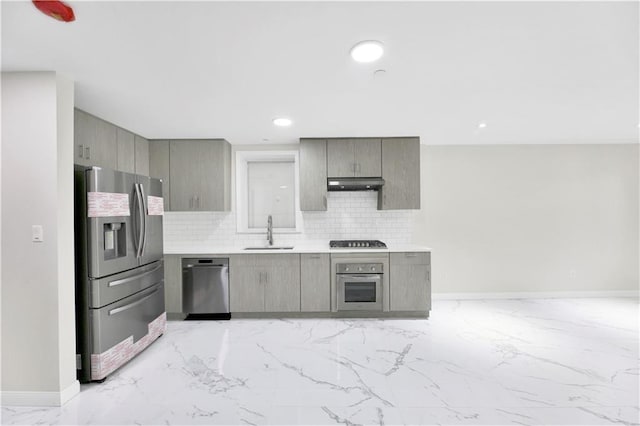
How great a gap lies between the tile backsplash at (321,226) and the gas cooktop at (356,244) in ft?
0.70

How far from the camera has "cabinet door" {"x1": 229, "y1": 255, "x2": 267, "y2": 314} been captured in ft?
11.6

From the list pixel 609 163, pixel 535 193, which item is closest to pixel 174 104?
pixel 535 193

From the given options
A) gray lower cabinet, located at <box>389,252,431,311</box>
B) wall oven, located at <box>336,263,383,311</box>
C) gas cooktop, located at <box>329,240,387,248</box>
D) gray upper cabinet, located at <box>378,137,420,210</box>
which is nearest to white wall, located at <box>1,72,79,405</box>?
wall oven, located at <box>336,263,383,311</box>

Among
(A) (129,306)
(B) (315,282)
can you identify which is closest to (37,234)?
(A) (129,306)

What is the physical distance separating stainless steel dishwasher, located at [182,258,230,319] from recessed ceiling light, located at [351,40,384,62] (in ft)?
9.15

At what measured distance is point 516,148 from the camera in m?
4.29

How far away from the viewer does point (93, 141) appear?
2803 millimetres

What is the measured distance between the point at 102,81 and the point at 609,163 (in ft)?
20.8

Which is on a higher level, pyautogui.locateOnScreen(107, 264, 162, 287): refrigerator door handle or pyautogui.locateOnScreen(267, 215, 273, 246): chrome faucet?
pyautogui.locateOnScreen(267, 215, 273, 246): chrome faucet

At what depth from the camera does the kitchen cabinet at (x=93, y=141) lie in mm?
2622

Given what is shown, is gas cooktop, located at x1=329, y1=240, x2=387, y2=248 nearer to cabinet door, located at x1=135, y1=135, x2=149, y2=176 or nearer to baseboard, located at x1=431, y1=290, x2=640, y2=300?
baseboard, located at x1=431, y1=290, x2=640, y2=300

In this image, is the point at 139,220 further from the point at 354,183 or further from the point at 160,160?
the point at 354,183

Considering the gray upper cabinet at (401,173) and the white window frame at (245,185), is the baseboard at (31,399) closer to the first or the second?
the white window frame at (245,185)

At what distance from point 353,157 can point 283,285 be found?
1.88 meters
